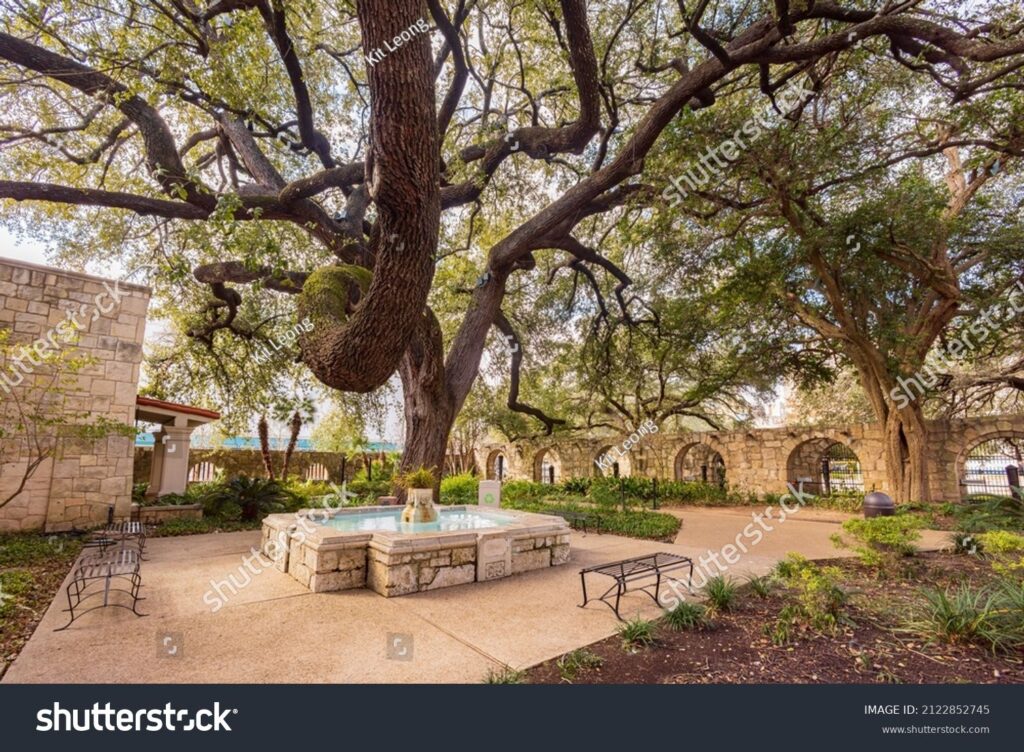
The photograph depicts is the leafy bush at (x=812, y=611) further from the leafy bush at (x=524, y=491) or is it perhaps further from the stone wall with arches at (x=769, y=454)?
the leafy bush at (x=524, y=491)

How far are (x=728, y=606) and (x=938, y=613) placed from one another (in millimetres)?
1520

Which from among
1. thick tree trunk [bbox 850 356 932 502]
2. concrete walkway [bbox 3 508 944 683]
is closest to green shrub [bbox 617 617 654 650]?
concrete walkway [bbox 3 508 944 683]

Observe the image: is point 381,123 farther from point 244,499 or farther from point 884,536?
point 244,499

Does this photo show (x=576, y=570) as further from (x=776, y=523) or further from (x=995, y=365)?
(x=995, y=365)

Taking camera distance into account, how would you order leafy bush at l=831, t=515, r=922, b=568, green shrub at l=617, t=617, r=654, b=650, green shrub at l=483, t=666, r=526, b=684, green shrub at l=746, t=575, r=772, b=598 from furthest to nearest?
1. leafy bush at l=831, t=515, r=922, b=568
2. green shrub at l=746, t=575, r=772, b=598
3. green shrub at l=617, t=617, r=654, b=650
4. green shrub at l=483, t=666, r=526, b=684

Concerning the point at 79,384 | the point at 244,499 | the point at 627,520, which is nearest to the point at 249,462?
the point at 244,499

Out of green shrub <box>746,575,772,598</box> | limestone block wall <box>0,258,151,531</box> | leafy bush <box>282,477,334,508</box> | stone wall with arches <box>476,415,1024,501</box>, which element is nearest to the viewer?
green shrub <box>746,575,772,598</box>

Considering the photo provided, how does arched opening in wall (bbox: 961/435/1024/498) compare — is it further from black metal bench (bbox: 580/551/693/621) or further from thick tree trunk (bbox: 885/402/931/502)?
black metal bench (bbox: 580/551/693/621)

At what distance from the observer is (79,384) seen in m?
8.29

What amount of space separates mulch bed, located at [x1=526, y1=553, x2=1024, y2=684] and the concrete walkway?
19.8 inches

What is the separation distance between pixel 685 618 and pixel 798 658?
90 centimetres

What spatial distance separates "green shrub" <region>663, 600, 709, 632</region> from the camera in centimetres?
407

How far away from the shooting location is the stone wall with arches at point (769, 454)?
11.8 metres
